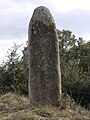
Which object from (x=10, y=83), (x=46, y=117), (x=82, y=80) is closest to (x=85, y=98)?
(x=82, y=80)

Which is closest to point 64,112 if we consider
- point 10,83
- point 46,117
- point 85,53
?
point 46,117

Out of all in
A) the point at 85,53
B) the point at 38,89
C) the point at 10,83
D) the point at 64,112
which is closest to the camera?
the point at 64,112

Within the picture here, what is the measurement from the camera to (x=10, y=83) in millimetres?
25828

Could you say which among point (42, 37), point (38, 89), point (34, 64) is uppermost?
point (42, 37)

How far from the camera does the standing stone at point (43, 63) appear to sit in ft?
42.4

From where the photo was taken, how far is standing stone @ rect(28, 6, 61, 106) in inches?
509

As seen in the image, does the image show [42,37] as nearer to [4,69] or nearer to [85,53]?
[4,69]

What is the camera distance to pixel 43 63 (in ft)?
42.6

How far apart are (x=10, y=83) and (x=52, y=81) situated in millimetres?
13068

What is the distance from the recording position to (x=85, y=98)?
2398 cm

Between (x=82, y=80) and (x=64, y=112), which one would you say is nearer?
(x=64, y=112)

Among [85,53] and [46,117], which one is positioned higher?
[85,53]

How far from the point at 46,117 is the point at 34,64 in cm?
265

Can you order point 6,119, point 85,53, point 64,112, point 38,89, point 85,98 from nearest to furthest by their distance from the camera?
point 6,119
point 64,112
point 38,89
point 85,98
point 85,53
